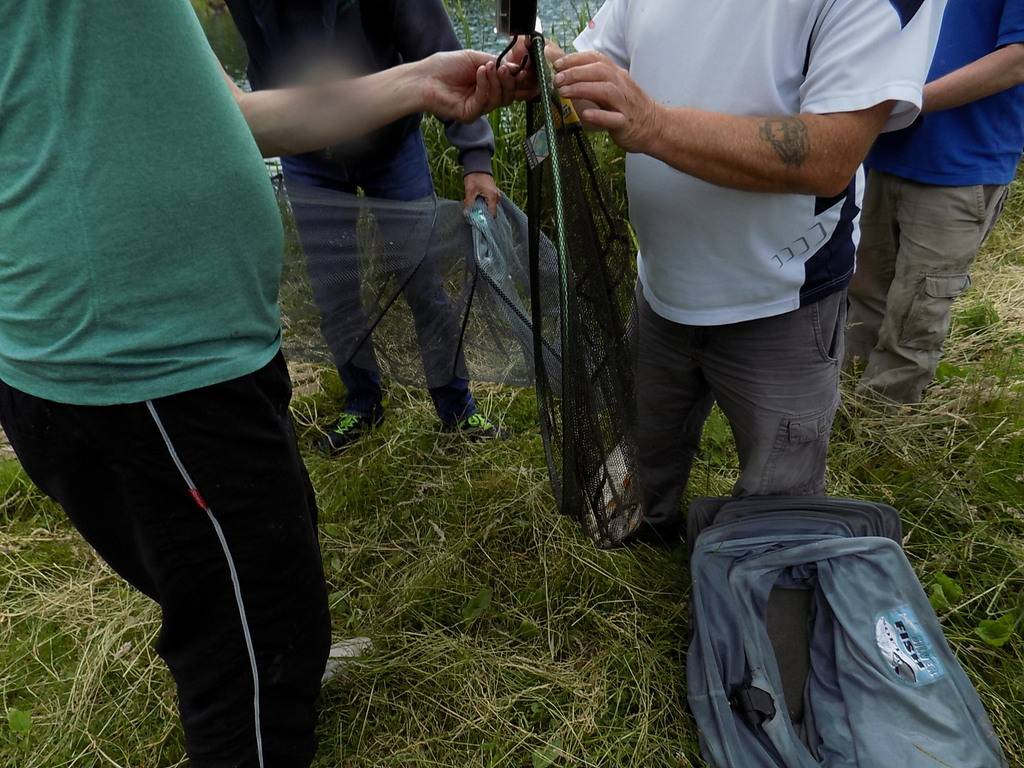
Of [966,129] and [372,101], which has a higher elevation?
[372,101]

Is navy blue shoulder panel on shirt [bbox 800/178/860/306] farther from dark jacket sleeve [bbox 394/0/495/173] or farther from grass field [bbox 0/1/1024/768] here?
dark jacket sleeve [bbox 394/0/495/173]

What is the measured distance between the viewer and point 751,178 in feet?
4.71

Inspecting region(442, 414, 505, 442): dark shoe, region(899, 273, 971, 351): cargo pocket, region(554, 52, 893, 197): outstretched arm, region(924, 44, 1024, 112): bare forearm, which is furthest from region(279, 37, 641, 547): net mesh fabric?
region(899, 273, 971, 351): cargo pocket

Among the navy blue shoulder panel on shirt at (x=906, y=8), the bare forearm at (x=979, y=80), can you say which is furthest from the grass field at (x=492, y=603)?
the navy blue shoulder panel on shirt at (x=906, y=8)

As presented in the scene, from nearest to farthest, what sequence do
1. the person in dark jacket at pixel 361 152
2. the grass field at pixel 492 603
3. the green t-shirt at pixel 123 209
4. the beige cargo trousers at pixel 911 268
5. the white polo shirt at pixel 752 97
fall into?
the green t-shirt at pixel 123 209
the white polo shirt at pixel 752 97
the grass field at pixel 492 603
the person in dark jacket at pixel 361 152
the beige cargo trousers at pixel 911 268

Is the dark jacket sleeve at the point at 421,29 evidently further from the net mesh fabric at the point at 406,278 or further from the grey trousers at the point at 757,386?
the grey trousers at the point at 757,386

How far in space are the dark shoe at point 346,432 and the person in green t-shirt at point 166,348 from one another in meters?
1.45

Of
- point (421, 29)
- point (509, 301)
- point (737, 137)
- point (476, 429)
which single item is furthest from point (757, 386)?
point (421, 29)

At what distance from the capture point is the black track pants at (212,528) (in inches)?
46.6

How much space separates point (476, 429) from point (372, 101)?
1.54m

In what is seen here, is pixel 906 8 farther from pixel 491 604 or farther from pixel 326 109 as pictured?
pixel 491 604

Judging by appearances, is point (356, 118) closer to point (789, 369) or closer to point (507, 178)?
point (789, 369)

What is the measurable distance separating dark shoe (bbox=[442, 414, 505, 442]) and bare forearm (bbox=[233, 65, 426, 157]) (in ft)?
4.74

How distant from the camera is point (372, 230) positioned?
2.23 metres
